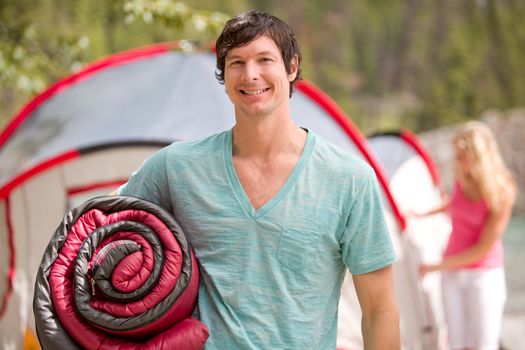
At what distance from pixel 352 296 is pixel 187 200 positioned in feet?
5.29

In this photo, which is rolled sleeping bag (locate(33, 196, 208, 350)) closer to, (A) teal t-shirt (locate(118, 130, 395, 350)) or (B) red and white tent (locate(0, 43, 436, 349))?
(A) teal t-shirt (locate(118, 130, 395, 350))

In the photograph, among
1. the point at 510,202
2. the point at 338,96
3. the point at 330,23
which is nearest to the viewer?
the point at 510,202

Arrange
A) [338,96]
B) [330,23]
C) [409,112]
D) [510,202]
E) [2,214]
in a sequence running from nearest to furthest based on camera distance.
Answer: [2,214]
[510,202]
[409,112]
[338,96]
[330,23]

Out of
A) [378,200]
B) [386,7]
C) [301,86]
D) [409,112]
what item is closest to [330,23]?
[386,7]

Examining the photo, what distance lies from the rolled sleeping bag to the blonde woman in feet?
6.27

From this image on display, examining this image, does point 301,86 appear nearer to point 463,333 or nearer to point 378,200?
point 463,333

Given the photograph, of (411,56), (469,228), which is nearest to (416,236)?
(469,228)

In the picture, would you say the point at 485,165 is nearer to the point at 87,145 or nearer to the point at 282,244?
the point at 87,145

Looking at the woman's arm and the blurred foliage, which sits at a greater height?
the blurred foliage

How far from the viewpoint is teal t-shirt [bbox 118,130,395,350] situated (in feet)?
4.28

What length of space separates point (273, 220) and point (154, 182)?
10.0 inches

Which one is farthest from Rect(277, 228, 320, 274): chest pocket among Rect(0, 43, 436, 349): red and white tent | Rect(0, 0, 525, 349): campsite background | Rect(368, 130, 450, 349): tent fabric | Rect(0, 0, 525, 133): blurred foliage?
Rect(0, 0, 525, 133): blurred foliage

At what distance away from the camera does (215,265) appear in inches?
52.7

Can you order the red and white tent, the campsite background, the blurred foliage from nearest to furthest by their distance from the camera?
the red and white tent
the campsite background
the blurred foliage
